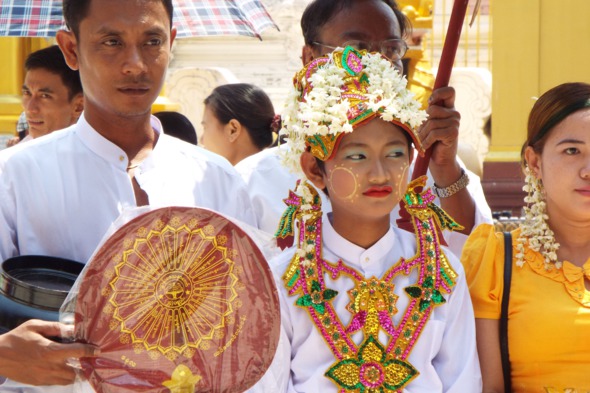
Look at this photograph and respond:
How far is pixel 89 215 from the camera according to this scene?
3512mm

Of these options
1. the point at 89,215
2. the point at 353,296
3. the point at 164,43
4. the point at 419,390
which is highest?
the point at 164,43

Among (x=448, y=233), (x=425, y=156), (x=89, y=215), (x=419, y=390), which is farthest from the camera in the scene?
(x=448, y=233)

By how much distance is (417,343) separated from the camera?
3.26 m

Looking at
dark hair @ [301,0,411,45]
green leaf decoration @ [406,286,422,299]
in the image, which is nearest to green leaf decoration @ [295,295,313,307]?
green leaf decoration @ [406,286,422,299]

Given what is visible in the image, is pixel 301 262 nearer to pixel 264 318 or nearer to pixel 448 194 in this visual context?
pixel 264 318

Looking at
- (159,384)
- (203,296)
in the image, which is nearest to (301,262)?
(203,296)

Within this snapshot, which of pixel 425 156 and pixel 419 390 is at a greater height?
pixel 425 156

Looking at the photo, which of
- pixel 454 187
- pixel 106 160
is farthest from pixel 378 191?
pixel 106 160

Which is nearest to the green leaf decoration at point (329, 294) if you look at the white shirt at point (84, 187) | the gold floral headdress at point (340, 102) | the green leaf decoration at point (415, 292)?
the green leaf decoration at point (415, 292)

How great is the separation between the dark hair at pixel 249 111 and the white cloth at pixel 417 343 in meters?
3.22

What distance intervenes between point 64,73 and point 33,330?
2650 mm

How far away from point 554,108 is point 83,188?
154 cm

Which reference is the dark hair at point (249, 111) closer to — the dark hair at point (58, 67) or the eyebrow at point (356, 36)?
the dark hair at point (58, 67)

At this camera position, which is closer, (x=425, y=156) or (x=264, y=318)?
(x=264, y=318)
